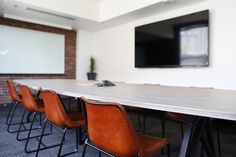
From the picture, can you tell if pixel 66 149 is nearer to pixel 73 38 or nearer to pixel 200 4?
pixel 200 4

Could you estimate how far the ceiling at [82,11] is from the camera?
13.5 ft

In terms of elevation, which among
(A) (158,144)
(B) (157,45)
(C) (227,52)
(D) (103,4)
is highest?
(D) (103,4)

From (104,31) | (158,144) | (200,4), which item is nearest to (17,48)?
(104,31)

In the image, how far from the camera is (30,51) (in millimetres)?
5441

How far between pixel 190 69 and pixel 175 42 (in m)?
0.70

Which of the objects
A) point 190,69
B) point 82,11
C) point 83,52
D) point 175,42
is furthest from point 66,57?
point 190,69

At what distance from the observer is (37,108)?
7.34 feet

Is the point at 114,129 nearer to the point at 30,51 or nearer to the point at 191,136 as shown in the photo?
the point at 191,136

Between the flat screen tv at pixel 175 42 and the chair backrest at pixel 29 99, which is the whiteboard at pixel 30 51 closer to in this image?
the flat screen tv at pixel 175 42

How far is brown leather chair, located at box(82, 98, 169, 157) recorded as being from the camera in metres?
0.99

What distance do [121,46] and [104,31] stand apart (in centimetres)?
115

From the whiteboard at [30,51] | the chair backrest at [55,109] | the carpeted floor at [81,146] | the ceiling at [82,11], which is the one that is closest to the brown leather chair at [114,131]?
the chair backrest at [55,109]

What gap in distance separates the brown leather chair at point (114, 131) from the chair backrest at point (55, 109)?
0.51m

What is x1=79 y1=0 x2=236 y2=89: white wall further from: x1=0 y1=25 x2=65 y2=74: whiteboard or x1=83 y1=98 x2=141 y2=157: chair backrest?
x1=83 y1=98 x2=141 y2=157: chair backrest
